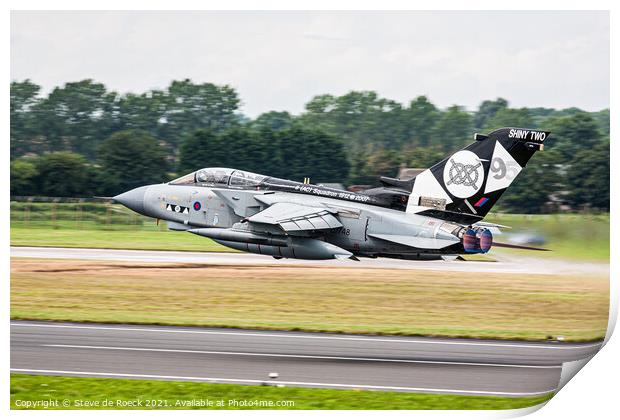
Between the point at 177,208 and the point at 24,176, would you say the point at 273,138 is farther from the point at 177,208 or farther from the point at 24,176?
the point at 24,176

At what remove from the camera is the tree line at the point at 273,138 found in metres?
15.2

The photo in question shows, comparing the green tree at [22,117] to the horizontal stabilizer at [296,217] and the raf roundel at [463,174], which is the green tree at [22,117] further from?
the raf roundel at [463,174]

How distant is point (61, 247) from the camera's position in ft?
54.9

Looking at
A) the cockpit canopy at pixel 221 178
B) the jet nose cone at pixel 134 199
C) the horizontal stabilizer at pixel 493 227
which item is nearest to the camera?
the horizontal stabilizer at pixel 493 227

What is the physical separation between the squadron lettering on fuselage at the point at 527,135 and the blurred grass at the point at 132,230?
1585 millimetres

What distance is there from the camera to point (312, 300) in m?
15.8

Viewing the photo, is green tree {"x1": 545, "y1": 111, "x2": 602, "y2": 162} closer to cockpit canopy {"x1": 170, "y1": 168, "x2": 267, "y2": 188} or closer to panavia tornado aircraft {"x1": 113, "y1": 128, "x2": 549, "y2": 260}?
panavia tornado aircraft {"x1": 113, "y1": 128, "x2": 549, "y2": 260}

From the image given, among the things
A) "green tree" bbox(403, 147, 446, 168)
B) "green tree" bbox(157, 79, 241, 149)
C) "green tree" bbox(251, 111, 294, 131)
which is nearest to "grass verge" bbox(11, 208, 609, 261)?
"green tree" bbox(403, 147, 446, 168)

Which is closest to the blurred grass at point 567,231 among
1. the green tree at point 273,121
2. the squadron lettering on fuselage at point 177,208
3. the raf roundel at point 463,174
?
the raf roundel at point 463,174

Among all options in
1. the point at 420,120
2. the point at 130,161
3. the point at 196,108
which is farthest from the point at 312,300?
the point at 130,161

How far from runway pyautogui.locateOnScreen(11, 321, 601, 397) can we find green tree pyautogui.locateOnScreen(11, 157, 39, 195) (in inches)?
96.3

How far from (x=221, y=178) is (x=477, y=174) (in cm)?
524

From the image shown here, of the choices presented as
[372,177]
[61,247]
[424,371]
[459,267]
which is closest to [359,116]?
[372,177]

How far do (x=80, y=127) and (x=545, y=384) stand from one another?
9.39 m
